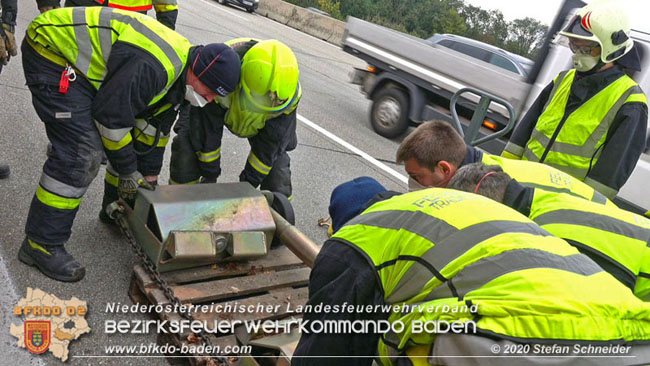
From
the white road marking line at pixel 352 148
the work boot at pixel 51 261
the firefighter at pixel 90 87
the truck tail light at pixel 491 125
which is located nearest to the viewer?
the firefighter at pixel 90 87

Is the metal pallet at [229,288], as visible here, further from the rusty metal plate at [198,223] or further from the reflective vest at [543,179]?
the reflective vest at [543,179]

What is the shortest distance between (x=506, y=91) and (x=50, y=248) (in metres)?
5.15

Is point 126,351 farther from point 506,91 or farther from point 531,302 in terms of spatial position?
point 506,91

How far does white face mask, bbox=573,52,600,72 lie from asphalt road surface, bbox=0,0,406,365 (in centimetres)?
232

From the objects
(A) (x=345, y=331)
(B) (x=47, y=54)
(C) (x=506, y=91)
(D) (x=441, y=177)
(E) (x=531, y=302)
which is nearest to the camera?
(E) (x=531, y=302)

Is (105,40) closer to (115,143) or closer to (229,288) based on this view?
(115,143)

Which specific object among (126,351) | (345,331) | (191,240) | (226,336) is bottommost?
(126,351)

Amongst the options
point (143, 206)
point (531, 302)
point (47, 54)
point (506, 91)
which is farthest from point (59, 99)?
point (506, 91)

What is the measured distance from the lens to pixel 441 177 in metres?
2.28

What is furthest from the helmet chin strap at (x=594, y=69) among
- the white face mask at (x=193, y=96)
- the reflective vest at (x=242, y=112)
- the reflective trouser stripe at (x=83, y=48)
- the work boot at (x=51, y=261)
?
the work boot at (x=51, y=261)

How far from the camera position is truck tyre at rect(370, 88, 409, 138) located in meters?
7.48

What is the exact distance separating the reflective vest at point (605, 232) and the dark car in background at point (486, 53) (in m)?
4.43

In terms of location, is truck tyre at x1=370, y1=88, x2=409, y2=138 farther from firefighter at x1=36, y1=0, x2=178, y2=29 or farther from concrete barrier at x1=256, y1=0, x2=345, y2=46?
concrete barrier at x1=256, y1=0, x2=345, y2=46

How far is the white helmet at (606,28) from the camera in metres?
3.15
